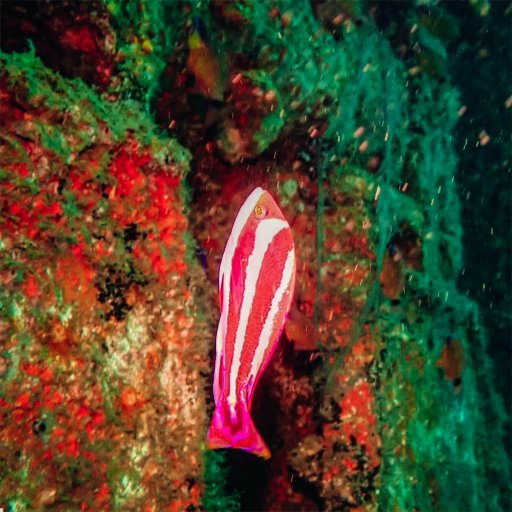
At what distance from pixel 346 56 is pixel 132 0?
1.87 m

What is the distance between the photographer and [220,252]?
2.93 meters

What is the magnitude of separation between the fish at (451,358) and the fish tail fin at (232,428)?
244cm

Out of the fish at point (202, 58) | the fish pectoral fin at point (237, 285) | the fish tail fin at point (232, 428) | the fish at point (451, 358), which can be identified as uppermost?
the fish at point (202, 58)

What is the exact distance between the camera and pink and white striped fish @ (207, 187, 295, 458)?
4.99 ft

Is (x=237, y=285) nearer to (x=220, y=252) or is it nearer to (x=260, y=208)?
(x=260, y=208)

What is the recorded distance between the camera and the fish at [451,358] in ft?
11.6

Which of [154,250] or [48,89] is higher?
[48,89]

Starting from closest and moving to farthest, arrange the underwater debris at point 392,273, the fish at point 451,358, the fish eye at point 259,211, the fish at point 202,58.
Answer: the fish eye at point 259,211 < the fish at point 202,58 < the underwater debris at point 392,273 < the fish at point 451,358

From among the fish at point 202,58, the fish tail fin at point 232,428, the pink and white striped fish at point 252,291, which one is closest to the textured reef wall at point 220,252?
the fish at point 202,58

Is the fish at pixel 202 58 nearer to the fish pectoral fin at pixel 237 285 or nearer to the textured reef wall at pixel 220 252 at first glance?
the textured reef wall at pixel 220 252

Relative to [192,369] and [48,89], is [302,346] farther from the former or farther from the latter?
[48,89]

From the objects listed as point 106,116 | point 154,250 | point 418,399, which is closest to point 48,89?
point 106,116

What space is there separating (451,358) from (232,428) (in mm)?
2595

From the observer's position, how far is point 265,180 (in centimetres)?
324
